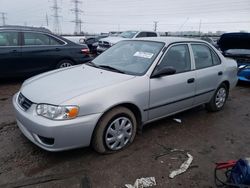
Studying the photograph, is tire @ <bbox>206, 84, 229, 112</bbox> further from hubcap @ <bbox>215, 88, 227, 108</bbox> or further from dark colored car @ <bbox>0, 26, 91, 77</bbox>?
dark colored car @ <bbox>0, 26, 91, 77</bbox>

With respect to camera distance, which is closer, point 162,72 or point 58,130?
point 58,130

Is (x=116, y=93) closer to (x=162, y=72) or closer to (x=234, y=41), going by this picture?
(x=162, y=72)

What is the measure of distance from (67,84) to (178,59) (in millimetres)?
1900

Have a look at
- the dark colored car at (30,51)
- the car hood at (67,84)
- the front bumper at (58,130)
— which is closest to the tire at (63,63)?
the dark colored car at (30,51)

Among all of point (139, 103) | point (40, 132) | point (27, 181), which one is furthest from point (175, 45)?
point (27, 181)

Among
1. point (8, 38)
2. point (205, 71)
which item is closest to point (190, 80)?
point (205, 71)

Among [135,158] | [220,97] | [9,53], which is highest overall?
[9,53]

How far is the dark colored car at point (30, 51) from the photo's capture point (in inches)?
246

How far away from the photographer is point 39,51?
21.8 ft

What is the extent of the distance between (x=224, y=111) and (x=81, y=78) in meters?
3.35

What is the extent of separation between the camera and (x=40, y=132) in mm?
2715

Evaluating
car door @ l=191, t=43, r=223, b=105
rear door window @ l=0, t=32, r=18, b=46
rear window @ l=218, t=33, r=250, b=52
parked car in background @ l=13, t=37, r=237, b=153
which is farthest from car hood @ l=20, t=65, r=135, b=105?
rear window @ l=218, t=33, r=250, b=52

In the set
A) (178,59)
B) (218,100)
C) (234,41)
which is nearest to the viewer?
(178,59)

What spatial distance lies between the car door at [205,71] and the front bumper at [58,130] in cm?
222
